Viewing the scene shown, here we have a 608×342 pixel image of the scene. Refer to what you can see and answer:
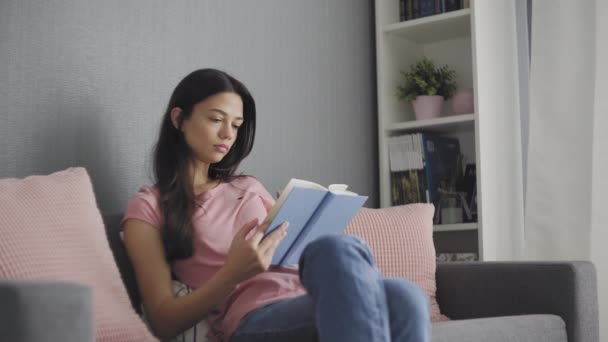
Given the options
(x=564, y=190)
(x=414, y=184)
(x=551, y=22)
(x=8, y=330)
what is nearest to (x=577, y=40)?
(x=551, y=22)

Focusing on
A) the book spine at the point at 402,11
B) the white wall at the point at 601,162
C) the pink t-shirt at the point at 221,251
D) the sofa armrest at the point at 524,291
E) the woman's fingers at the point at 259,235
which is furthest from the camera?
the book spine at the point at 402,11

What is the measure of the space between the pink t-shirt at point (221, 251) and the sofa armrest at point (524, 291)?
0.63 meters

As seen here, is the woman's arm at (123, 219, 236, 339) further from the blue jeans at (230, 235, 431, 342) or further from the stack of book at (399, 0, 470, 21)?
the stack of book at (399, 0, 470, 21)

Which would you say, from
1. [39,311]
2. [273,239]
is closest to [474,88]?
[273,239]

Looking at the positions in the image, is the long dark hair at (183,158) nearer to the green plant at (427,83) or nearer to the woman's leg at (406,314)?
the woman's leg at (406,314)

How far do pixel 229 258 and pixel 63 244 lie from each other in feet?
1.11

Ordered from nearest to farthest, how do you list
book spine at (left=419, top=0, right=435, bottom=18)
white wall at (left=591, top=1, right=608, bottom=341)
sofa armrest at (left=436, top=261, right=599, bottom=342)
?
sofa armrest at (left=436, top=261, right=599, bottom=342)
white wall at (left=591, top=1, right=608, bottom=341)
book spine at (left=419, top=0, right=435, bottom=18)

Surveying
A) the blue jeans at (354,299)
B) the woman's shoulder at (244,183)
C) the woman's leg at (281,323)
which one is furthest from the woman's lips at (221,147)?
the blue jeans at (354,299)

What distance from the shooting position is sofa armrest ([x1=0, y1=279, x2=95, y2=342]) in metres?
1.02

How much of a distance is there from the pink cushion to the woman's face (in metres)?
0.49

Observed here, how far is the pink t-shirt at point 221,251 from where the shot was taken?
5.89 ft

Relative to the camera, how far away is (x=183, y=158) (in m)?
2.07

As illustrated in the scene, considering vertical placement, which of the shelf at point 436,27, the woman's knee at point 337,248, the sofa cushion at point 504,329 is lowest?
the sofa cushion at point 504,329

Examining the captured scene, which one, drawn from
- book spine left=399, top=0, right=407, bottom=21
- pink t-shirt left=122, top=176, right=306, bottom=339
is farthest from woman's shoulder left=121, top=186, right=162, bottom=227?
book spine left=399, top=0, right=407, bottom=21
